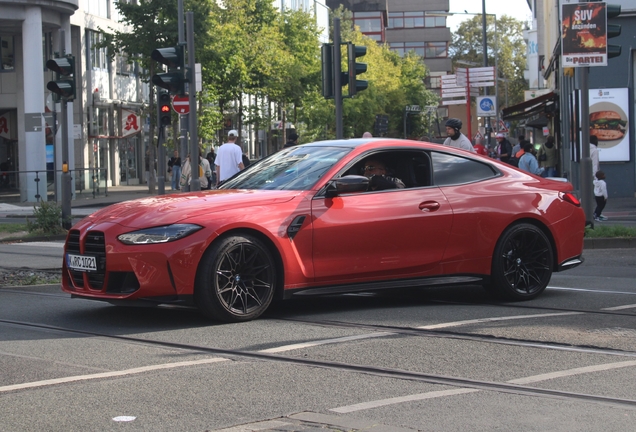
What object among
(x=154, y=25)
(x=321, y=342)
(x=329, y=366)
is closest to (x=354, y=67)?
(x=321, y=342)

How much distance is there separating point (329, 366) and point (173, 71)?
49.3 ft

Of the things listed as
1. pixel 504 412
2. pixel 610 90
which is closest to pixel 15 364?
pixel 504 412

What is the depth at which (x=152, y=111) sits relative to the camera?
41.2 meters

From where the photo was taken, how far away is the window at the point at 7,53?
4603 cm

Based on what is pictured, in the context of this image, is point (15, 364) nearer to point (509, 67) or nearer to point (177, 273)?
point (177, 273)

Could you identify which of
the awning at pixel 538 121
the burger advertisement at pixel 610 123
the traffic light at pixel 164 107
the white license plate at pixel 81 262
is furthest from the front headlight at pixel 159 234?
the awning at pixel 538 121

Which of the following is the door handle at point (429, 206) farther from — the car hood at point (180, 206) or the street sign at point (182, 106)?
the street sign at point (182, 106)

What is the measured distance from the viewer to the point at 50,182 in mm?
36250

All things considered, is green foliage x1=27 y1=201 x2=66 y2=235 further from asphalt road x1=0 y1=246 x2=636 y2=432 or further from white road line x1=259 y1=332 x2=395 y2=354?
white road line x1=259 y1=332 x2=395 y2=354

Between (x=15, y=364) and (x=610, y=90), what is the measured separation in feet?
75.3

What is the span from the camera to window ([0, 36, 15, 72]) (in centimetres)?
4603

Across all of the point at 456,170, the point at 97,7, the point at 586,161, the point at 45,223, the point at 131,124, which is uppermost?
the point at 97,7

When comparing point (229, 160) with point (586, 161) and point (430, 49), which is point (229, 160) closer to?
point (586, 161)

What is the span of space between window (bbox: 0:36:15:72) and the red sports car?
1550 inches
